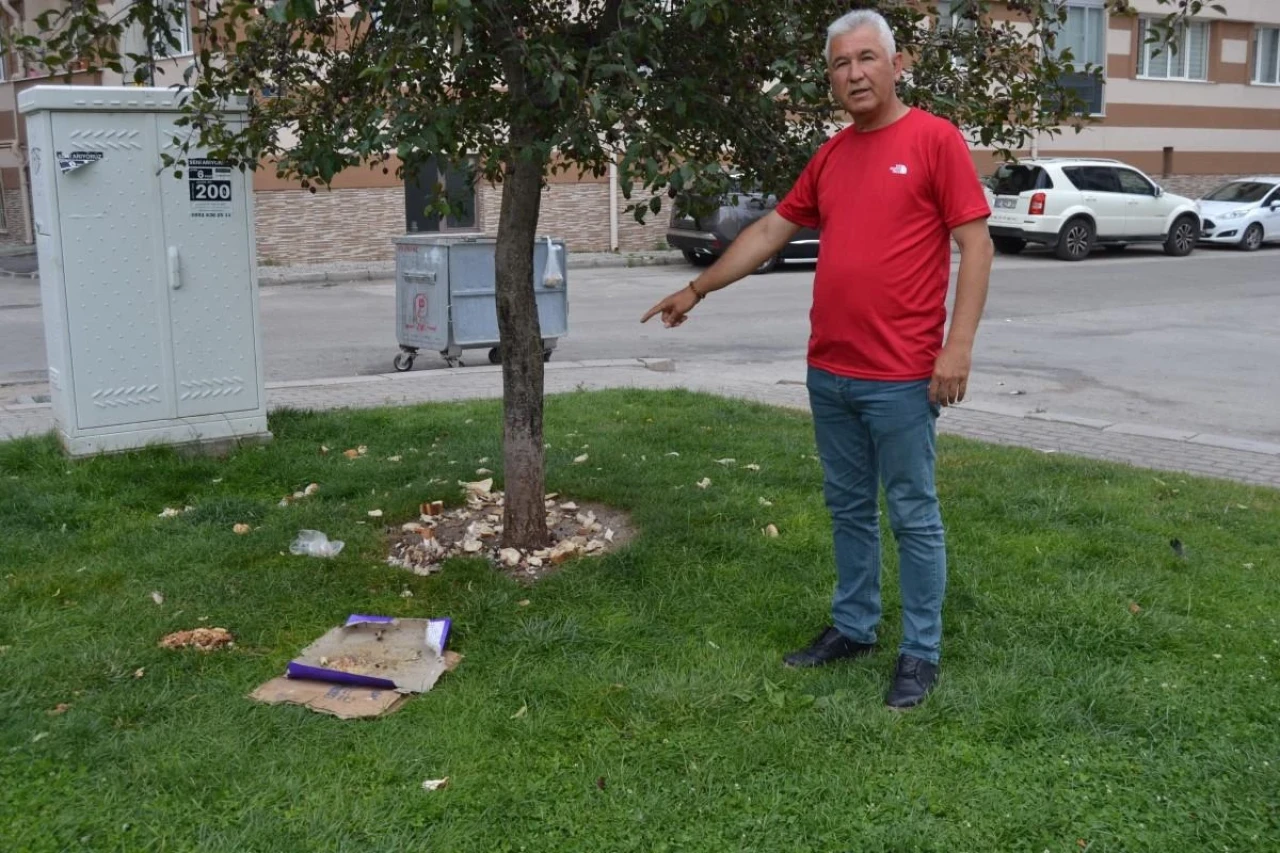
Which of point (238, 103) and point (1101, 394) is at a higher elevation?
point (238, 103)

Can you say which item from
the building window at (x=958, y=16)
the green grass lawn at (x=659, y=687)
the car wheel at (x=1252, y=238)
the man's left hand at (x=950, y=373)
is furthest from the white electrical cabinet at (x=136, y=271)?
the car wheel at (x=1252, y=238)

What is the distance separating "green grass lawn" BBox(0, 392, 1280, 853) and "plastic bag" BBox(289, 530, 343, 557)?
3.0 inches

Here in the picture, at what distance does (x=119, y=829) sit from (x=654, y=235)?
24233 millimetres

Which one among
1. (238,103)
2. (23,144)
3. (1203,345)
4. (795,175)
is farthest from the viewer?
(23,144)

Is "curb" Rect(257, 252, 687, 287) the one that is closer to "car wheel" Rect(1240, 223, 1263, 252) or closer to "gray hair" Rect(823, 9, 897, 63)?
"car wheel" Rect(1240, 223, 1263, 252)

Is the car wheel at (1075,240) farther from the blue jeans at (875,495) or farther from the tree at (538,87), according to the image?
the blue jeans at (875,495)

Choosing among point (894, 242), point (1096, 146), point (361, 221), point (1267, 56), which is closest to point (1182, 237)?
point (1096, 146)

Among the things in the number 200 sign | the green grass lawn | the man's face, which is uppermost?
the man's face

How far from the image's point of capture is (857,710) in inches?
150

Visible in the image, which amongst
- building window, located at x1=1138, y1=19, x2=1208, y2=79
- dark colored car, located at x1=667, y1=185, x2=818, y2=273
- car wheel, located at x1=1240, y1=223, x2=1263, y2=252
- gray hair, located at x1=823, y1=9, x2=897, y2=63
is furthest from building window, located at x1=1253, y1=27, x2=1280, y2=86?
gray hair, located at x1=823, y1=9, x2=897, y2=63

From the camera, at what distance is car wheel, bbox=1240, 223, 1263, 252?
26188 millimetres

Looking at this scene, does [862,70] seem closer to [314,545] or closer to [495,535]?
[495,535]

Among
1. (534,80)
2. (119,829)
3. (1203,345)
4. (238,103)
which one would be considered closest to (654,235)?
(1203,345)

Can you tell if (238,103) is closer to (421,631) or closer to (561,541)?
(561,541)
